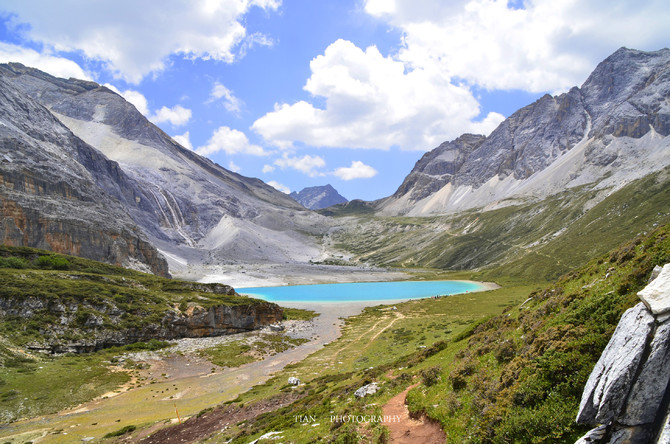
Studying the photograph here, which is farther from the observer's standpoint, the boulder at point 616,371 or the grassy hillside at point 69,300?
the grassy hillside at point 69,300

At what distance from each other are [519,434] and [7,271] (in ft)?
205

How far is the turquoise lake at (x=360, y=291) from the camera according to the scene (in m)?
122

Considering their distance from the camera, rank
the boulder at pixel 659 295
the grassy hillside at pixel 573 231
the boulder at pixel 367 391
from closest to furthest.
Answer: the boulder at pixel 659 295
the boulder at pixel 367 391
the grassy hillside at pixel 573 231

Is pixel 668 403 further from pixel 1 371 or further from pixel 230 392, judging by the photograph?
pixel 1 371

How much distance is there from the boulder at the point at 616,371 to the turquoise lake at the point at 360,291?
108754 millimetres

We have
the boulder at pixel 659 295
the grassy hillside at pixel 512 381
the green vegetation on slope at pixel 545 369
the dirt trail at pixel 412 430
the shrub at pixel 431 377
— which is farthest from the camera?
the shrub at pixel 431 377

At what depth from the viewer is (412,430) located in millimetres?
13414

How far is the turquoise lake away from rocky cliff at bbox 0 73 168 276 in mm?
→ 45222

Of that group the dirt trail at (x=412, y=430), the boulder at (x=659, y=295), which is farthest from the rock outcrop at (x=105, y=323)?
the boulder at (x=659, y=295)

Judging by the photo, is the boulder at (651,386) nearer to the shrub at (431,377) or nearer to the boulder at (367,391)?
the shrub at (431,377)

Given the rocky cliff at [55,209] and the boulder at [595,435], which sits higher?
the rocky cliff at [55,209]

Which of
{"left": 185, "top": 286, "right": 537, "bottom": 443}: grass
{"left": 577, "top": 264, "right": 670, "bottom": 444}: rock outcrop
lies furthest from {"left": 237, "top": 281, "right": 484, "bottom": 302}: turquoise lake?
{"left": 577, "top": 264, "right": 670, "bottom": 444}: rock outcrop

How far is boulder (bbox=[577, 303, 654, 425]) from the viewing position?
7590mm

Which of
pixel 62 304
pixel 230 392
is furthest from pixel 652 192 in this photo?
pixel 62 304
